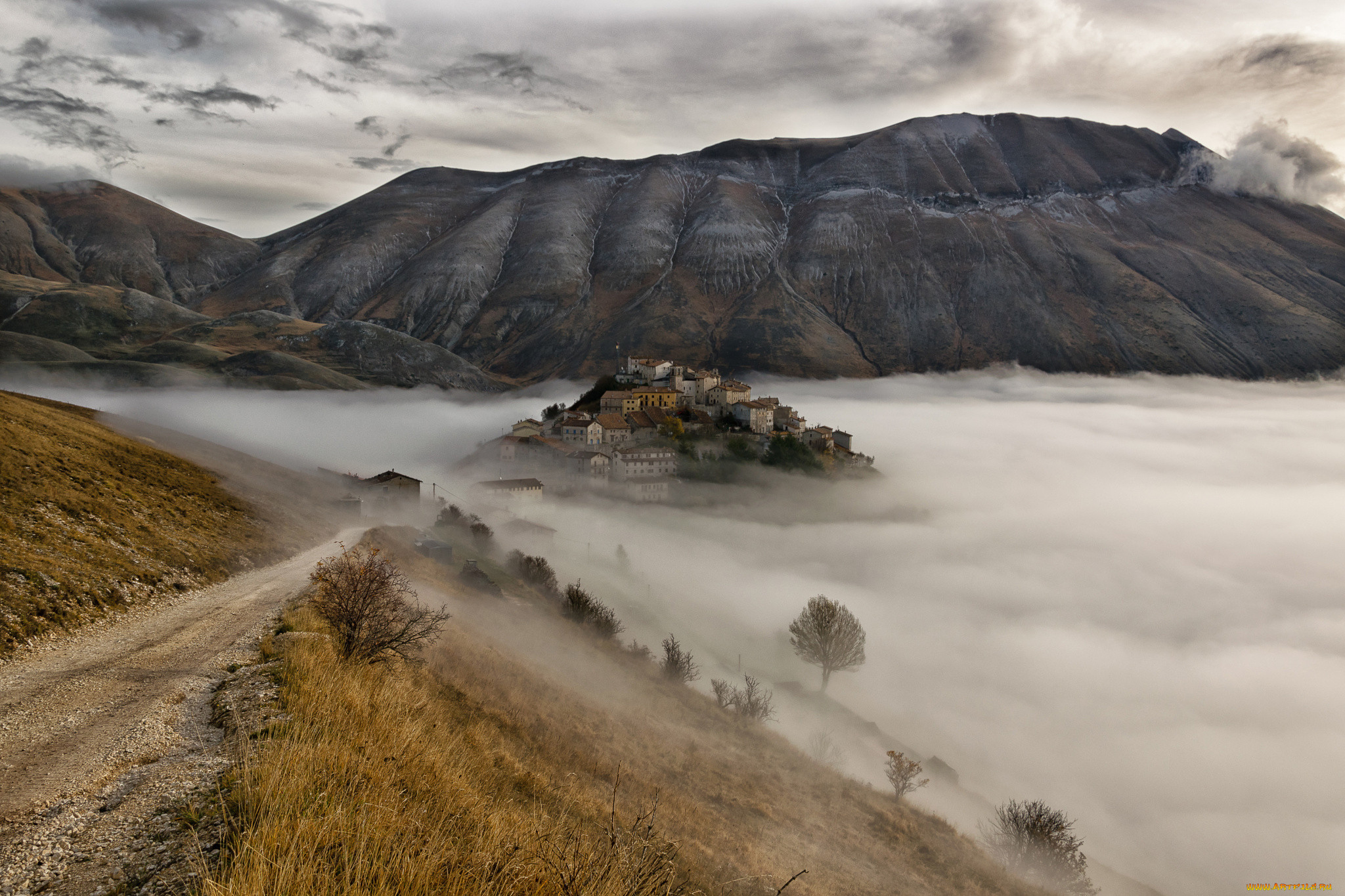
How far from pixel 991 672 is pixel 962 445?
116 metres

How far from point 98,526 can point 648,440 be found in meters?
71.2

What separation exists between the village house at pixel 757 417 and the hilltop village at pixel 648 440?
114mm

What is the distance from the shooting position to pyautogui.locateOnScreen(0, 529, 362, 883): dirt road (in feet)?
25.7

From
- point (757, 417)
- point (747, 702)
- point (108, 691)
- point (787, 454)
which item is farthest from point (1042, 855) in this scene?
point (757, 417)

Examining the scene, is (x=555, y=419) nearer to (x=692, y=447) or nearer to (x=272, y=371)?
(x=692, y=447)

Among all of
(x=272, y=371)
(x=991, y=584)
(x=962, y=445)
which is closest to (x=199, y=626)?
(x=991, y=584)

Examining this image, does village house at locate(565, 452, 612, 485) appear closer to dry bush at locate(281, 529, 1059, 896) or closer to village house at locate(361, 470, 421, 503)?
village house at locate(361, 470, 421, 503)

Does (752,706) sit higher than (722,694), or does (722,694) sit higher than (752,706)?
(752,706)

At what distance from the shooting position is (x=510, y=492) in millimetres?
76375

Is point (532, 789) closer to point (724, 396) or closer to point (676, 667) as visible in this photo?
point (676, 667)

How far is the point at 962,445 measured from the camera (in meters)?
180

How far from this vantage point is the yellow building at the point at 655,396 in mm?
98062

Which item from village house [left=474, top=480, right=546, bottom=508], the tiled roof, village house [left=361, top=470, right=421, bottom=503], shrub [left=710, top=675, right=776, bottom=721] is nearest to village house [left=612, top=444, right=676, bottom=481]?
the tiled roof

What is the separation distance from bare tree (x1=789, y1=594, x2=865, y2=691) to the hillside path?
130ft
